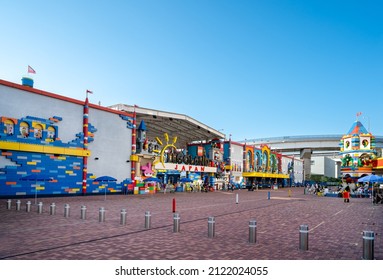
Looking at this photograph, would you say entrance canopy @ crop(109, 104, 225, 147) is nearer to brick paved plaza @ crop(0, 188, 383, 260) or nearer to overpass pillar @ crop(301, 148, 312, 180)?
brick paved plaza @ crop(0, 188, 383, 260)

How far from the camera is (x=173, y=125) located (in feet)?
143

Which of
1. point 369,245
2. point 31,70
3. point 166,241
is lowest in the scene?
point 166,241

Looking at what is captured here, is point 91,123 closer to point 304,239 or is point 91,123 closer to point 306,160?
point 304,239

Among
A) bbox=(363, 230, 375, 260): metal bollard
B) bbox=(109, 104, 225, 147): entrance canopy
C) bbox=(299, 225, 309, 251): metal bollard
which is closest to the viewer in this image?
bbox=(363, 230, 375, 260): metal bollard

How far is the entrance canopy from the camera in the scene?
3647 centimetres

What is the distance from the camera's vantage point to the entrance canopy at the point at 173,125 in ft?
120

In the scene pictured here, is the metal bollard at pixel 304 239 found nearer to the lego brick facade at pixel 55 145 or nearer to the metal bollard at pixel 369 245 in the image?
the metal bollard at pixel 369 245

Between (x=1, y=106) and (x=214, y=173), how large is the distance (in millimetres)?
34193

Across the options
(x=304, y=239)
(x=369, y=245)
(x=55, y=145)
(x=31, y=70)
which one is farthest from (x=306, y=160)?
(x=369, y=245)

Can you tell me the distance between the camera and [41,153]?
86.2ft

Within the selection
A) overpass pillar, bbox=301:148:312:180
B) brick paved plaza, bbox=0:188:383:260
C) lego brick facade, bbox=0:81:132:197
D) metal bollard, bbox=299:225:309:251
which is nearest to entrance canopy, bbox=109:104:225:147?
lego brick facade, bbox=0:81:132:197

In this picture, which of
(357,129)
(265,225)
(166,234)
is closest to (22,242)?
(166,234)
